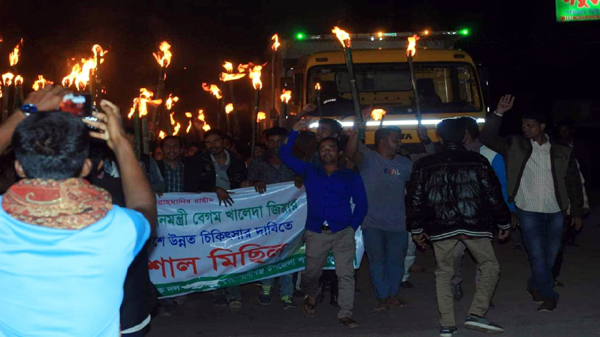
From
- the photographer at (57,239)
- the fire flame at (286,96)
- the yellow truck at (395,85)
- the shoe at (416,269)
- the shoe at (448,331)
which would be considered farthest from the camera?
the fire flame at (286,96)

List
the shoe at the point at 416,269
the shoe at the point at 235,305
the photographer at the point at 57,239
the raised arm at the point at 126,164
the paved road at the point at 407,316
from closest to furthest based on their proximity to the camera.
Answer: the photographer at the point at 57,239 → the raised arm at the point at 126,164 → the paved road at the point at 407,316 → the shoe at the point at 235,305 → the shoe at the point at 416,269

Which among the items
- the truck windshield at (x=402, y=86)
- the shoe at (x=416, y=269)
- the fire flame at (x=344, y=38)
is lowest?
the shoe at (x=416, y=269)

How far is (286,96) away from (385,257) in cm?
605

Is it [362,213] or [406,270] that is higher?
[362,213]

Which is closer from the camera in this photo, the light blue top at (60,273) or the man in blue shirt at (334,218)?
the light blue top at (60,273)

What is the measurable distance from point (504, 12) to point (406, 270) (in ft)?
74.9

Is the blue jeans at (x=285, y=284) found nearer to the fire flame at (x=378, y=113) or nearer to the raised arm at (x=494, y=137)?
the raised arm at (x=494, y=137)

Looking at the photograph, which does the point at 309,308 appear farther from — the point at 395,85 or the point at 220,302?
the point at 395,85

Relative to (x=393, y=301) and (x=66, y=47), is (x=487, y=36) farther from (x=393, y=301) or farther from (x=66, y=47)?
(x=393, y=301)

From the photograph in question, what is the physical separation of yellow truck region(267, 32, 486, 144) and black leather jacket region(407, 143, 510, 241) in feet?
17.1

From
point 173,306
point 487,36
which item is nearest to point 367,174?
point 173,306

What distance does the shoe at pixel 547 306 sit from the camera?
7832 millimetres

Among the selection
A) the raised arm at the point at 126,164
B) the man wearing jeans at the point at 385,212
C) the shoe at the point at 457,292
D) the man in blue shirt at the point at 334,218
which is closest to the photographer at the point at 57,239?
the raised arm at the point at 126,164

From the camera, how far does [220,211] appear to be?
866 cm
